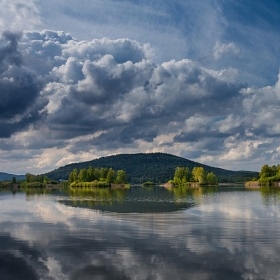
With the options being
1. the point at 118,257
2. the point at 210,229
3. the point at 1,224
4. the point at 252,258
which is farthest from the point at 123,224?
the point at 252,258

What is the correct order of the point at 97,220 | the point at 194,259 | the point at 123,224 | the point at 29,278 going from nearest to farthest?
1. the point at 29,278
2. the point at 194,259
3. the point at 123,224
4. the point at 97,220

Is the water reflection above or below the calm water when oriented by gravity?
above

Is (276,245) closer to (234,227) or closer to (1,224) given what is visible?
(234,227)

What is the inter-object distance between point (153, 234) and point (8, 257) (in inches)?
578

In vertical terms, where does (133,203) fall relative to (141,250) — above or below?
above

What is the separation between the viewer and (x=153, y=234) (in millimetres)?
40781

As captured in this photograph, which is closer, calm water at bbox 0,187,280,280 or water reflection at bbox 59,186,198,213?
calm water at bbox 0,187,280,280

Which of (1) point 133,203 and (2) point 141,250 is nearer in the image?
(2) point 141,250

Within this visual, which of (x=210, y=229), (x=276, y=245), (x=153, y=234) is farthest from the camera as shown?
(x=210, y=229)

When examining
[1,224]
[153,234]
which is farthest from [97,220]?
[153,234]

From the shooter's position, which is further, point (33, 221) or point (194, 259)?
point (33, 221)

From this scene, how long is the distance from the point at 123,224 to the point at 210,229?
10042 millimetres

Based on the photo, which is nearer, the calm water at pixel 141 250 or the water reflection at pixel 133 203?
the calm water at pixel 141 250

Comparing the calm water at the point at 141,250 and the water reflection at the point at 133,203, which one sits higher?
the water reflection at the point at 133,203
